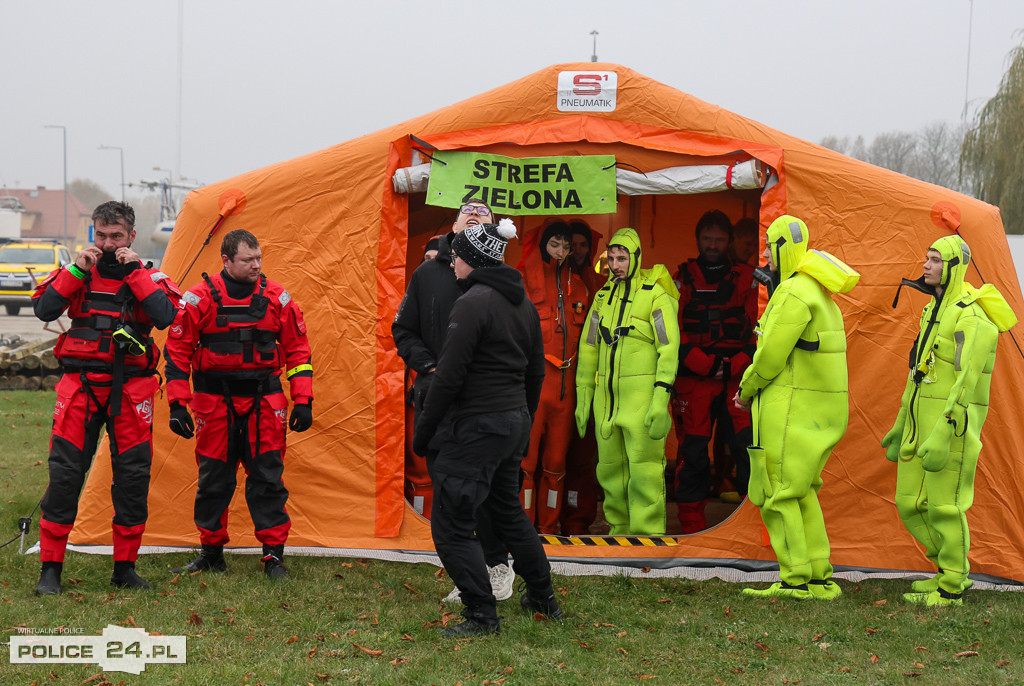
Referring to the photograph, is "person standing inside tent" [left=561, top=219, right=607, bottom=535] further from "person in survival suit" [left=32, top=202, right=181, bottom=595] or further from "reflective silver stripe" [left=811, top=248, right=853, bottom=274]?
"person in survival suit" [left=32, top=202, right=181, bottom=595]

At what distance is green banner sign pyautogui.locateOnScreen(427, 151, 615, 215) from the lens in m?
5.57

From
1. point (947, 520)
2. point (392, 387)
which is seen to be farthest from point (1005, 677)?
point (392, 387)

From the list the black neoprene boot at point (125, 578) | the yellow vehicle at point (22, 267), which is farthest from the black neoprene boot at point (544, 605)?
the yellow vehicle at point (22, 267)

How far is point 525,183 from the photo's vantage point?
566 centimetres

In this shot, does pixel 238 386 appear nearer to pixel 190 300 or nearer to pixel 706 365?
pixel 190 300

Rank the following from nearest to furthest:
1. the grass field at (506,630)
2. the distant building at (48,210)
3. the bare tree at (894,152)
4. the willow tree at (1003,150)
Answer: the grass field at (506,630), the willow tree at (1003,150), the bare tree at (894,152), the distant building at (48,210)

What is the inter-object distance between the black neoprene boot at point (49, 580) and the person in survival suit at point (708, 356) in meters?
3.79

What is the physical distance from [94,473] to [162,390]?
2.12 ft

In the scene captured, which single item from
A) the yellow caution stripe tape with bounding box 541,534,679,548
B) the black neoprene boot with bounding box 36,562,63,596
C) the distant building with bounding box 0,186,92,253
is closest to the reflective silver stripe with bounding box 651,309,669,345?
the yellow caution stripe tape with bounding box 541,534,679,548

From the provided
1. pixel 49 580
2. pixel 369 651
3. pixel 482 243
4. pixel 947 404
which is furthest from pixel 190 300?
pixel 947 404

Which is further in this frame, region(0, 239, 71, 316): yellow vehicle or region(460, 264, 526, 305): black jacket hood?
region(0, 239, 71, 316): yellow vehicle

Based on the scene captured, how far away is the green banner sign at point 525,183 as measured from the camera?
5566mm

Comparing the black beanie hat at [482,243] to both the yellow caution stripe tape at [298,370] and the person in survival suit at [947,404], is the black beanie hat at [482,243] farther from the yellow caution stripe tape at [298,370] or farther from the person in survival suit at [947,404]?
the person in survival suit at [947,404]

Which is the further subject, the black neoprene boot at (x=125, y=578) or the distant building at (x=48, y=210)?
the distant building at (x=48, y=210)
